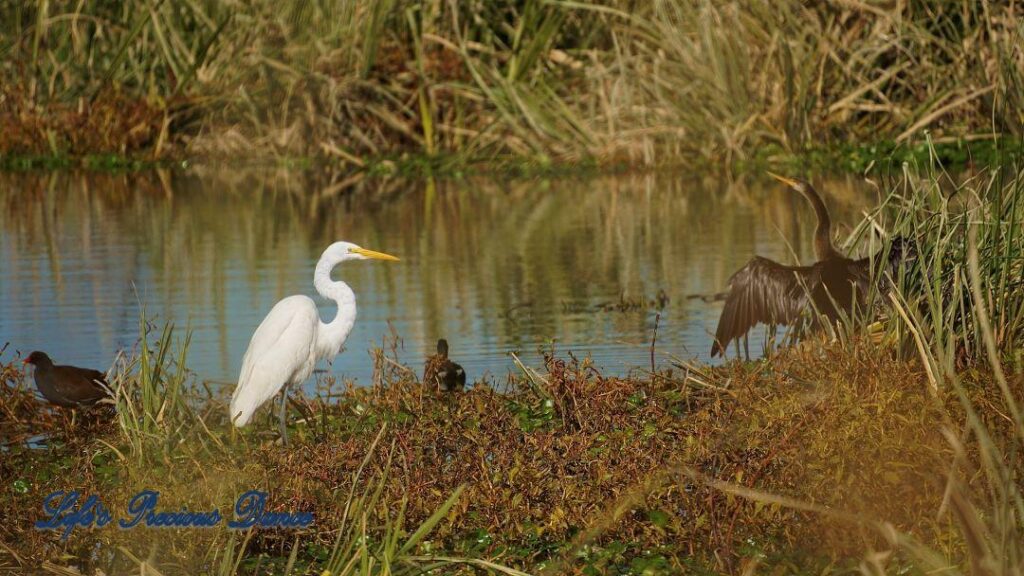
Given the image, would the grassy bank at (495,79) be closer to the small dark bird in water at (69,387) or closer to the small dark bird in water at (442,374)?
the small dark bird in water at (442,374)

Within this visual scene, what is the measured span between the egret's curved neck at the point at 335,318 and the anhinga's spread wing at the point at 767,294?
180 centimetres

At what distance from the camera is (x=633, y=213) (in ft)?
58.4

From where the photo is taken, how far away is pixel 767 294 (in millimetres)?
8445

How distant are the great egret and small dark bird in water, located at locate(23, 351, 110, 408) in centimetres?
63

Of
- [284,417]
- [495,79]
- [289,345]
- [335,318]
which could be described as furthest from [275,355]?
[495,79]

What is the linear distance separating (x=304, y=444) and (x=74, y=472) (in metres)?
1.01

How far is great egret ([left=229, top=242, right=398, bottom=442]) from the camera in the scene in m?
7.58

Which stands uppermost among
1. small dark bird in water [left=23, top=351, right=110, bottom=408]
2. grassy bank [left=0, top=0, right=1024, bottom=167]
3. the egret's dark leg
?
grassy bank [left=0, top=0, right=1024, bottom=167]

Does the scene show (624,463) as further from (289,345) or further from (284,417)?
(289,345)

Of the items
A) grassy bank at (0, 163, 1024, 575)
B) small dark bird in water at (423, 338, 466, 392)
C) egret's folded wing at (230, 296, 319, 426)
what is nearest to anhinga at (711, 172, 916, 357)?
grassy bank at (0, 163, 1024, 575)

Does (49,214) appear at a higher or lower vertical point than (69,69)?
lower

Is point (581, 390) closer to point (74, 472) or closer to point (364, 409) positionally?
point (364, 409)

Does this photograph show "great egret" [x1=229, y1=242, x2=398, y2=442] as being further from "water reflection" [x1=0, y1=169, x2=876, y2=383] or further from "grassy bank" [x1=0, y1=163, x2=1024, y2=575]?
"water reflection" [x1=0, y1=169, x2=876, y2=383]

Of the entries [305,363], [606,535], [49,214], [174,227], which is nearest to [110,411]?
[305,363]
